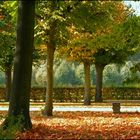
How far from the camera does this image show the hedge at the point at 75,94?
4425cm

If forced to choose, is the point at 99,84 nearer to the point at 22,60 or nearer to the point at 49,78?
the point at 49,78

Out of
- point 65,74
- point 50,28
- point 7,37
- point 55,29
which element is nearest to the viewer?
point 50,28

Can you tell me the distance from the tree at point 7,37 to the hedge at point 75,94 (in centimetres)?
270

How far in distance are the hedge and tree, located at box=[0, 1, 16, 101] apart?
2.70 m

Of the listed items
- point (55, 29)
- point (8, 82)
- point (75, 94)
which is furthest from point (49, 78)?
point (75, 94)

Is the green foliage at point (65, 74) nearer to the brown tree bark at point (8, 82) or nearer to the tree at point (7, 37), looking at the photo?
the brown tree bark at point (8, 82)

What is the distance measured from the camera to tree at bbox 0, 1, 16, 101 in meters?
26.0

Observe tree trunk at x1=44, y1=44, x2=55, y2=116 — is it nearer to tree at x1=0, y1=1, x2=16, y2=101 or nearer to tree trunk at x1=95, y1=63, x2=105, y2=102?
tree at x1=0, y1=1, x2=16, y2=101

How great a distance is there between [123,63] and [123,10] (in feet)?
13.8

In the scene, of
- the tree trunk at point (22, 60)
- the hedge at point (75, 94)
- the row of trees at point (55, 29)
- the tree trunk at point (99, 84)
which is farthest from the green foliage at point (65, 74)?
the tree trunk at point (22, 60)

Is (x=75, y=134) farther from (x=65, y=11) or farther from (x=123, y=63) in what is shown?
(x=123, y=63)

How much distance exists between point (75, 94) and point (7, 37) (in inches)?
584

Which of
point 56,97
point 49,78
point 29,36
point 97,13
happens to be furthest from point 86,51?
point 29,36

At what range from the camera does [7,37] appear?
3091 centimetres
